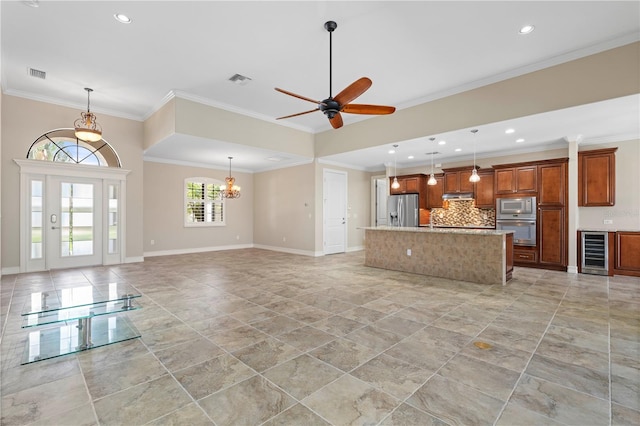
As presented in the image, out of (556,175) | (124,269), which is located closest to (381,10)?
(556,175)

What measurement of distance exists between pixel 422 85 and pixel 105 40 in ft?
15.9

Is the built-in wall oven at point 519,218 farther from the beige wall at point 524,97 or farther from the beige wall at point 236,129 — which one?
the beige wall at point 236,129

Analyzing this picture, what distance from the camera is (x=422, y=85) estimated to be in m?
5.20

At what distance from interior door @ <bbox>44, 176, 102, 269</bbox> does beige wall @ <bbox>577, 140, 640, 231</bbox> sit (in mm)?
10791

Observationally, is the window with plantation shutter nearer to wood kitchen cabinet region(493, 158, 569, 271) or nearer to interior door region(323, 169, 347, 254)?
interior door region(323, 169, 347, 254)

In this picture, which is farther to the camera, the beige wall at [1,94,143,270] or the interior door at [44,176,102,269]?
the interior door at [44,176,102,269]

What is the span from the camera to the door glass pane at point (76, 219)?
6303mm

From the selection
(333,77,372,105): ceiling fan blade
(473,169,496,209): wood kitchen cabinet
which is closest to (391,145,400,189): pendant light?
(473,169,496,209): wood kitchen cabinet

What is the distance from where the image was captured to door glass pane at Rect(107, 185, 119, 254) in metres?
6.83

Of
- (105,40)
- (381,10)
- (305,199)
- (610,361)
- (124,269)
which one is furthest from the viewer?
(305,199)

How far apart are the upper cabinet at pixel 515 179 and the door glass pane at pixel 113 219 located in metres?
9.07

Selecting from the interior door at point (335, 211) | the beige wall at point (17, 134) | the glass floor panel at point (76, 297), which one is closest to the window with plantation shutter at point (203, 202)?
the beige wall at point (17, 134)

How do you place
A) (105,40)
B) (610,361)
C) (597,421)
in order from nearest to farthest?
(597,421)
(610,361)
(105,40)

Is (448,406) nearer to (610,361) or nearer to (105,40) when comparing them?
(610,361)
